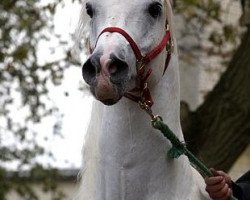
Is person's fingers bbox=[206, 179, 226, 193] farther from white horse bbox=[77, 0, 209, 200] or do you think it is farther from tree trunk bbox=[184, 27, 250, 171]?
tree trunk bbox=[184, 27, 250, 171]

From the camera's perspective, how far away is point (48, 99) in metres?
10.3

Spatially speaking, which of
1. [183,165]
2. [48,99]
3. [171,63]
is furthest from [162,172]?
[48,99]

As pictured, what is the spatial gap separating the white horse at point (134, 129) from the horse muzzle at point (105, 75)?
56 mm

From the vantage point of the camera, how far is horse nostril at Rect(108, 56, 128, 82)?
324cm

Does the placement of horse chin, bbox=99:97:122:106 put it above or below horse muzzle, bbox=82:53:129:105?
below

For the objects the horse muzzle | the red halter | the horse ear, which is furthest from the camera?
the horse ear

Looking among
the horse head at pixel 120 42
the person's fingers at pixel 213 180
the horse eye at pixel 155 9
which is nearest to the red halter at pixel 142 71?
the horse head at pixel 120 42

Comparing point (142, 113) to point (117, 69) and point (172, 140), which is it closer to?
point (172, 140)

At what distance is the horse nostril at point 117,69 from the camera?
3237 millimetres

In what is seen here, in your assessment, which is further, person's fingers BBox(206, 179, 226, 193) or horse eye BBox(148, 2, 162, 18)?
person's fingers BBox(206, 179, 226, 193)

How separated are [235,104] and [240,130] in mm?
250

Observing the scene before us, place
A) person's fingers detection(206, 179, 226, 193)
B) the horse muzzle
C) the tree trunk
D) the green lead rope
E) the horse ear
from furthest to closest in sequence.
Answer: the tree trunk < person's fingers detection(206, 179, 226, 193) < the horse ear < the green lead rope < the horse muzzle

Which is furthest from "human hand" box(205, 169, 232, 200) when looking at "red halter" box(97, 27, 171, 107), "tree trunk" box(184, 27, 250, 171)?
"tree trunk" box(184, 27, 250, 171)

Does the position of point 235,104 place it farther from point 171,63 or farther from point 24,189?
point 24,189
